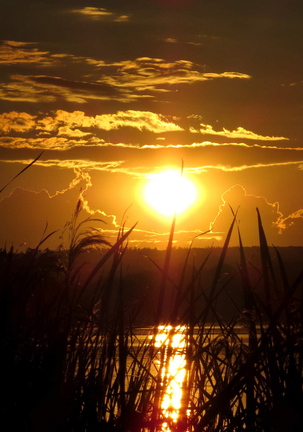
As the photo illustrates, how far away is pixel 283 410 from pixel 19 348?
138 centimetres

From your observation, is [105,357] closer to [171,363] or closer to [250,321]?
[171,363]

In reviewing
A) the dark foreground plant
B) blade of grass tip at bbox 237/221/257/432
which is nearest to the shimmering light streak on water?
the dark foreground plant

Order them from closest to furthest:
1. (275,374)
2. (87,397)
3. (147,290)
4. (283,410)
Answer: (275,374), (283,410), (87,397), (147,290)

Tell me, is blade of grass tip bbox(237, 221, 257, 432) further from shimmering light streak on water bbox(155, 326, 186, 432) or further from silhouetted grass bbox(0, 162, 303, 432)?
Answer: shimmering light streak on water bbox(155, 326, 186, 432)

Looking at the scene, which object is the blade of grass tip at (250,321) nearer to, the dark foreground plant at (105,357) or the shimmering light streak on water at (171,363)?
the dark foreground plant at (105,357)

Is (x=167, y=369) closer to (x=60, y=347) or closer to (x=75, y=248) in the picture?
(x=60, y=347)

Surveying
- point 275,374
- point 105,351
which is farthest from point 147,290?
point 275,374

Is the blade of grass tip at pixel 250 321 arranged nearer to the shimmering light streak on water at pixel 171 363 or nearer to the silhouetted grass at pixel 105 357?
the silhouetted grass at pixel 105 357

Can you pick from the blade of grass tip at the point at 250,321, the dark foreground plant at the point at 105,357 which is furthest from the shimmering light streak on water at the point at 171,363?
the blade of grass tip at the point at 250,321

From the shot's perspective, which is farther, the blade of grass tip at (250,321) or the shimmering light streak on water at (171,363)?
the shimmering light streak on water at (171,363)

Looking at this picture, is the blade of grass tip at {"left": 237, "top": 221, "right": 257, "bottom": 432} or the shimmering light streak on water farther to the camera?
the shimmering light streak on water

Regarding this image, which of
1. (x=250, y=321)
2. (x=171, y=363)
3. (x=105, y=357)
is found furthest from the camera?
(x=105, y=357)

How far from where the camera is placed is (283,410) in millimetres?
2600

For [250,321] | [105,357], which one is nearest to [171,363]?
[105,357]
